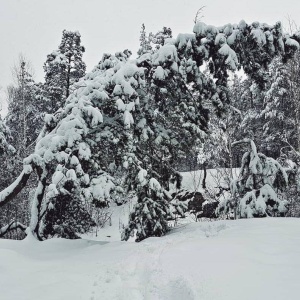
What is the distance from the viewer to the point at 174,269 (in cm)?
444

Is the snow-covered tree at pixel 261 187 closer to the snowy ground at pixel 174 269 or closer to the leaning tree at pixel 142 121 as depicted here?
the snowy ground at pixel 174 269

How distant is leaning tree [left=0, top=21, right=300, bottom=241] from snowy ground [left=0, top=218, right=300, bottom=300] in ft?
4.38

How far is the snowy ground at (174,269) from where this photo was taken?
3.66 metres

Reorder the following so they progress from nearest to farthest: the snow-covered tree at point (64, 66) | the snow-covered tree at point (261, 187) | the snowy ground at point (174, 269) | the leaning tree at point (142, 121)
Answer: the snowy ground at point (174, 269), the leaning tree at point (142, 121), the snow-covered tree at point (261, 187), the snow-covered tree at point (64, 66)

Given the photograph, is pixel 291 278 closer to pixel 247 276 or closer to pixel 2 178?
pixel 247 276

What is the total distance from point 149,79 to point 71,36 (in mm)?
19717

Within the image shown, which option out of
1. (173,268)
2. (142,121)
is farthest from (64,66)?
(173,268)

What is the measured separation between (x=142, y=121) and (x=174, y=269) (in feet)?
13.1

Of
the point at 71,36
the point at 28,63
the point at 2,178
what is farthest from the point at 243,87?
the point at 2,178

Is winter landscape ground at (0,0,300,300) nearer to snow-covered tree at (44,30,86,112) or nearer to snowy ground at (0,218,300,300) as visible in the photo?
snowy ground at (0,218,300,300)

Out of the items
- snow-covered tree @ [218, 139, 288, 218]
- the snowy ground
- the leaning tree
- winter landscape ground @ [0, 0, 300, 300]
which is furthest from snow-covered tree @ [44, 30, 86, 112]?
the snowy ground

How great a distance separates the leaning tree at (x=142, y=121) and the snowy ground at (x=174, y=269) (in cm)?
134

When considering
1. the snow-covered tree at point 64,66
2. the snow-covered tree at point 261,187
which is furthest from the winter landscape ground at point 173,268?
the snow-covered tree at point 64,66

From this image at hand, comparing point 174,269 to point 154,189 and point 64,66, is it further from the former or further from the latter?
point 64,66
